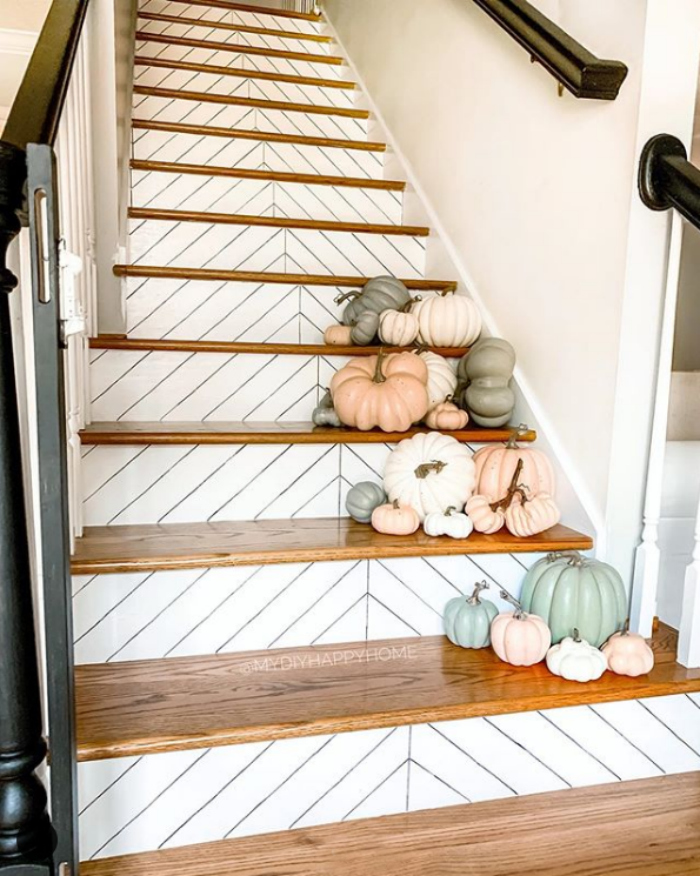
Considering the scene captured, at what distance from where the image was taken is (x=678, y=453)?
177 cm

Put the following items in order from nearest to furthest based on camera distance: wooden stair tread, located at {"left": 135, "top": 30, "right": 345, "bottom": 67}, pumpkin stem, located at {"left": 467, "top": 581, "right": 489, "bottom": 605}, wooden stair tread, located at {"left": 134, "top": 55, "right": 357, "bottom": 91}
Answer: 1. pumpkin stem, located at {"left": 467, "top": 581, "right": 489, "bottom": 605}
2. wooden stair tread, located at {"left": 134, "top": 55, "right": 357, "bottom": 91}
3. wooden stair tread, located at {"left": 135, "top": 30, "right": 345, "bottom": 67}

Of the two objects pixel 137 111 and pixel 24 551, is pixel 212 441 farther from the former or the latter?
pixel 137 111

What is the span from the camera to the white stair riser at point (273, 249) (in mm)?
2297

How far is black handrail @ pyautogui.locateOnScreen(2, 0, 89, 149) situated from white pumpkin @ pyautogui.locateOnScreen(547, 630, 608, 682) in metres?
1.18

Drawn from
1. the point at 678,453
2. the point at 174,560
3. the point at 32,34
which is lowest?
the point at 174,560

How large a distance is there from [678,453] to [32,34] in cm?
272

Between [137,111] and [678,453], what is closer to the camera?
[678,453]

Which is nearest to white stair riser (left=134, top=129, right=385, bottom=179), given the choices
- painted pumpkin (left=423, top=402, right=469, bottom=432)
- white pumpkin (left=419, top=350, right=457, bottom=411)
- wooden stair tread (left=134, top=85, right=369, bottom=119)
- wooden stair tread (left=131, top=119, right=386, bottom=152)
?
wooden stair tread (left=131, top=119, right=386, bottom=152)

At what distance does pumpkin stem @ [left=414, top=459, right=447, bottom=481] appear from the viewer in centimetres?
162

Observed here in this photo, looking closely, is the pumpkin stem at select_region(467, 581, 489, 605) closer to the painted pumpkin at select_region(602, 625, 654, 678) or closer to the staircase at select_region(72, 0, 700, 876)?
the staircase at select_region(72, 0, 700, 876)

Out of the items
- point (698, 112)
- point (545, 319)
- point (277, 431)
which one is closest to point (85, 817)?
point (277, 431)

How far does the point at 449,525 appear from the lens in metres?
1.57

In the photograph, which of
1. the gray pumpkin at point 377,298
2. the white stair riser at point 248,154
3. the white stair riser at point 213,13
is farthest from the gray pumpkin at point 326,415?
the white stair riser at point 213,13

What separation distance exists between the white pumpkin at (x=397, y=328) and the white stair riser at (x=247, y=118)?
1.30 meters
